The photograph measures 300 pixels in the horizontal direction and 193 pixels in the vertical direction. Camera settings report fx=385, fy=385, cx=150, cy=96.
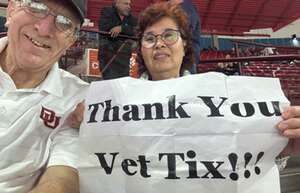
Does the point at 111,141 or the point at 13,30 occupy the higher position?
the point at 13,30

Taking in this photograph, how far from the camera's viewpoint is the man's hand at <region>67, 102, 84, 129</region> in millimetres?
1011

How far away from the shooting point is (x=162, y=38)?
1.29 m

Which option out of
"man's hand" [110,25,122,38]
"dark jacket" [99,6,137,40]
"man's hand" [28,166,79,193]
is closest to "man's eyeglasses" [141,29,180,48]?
"man's hand" [28,166,79,193]

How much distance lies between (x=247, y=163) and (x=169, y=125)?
189 millimetres

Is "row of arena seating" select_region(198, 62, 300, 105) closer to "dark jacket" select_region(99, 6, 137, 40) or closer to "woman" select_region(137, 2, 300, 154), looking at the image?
"dark jacket" select_region(99, 6, 137, 40)

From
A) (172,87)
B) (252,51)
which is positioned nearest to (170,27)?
(172,87)

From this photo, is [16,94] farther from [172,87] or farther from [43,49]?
[172,87]

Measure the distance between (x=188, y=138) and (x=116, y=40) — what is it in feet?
9.18

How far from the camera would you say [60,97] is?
42.3 inches

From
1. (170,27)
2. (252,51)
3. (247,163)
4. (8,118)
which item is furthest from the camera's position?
(252,51)

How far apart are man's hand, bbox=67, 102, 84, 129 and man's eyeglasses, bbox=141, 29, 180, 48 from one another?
36 centimetres

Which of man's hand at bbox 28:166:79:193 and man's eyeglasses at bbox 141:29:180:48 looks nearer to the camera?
man's hand at bbox 28:166:79:193

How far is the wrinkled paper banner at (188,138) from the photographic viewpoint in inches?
32.9

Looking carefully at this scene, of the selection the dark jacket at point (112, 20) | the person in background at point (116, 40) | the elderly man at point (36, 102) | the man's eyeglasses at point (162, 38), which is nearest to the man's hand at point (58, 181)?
the elderly man at point (36, 102)
